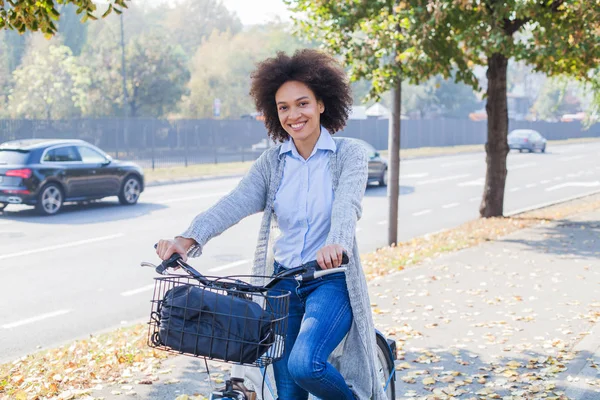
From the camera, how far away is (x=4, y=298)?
890cm

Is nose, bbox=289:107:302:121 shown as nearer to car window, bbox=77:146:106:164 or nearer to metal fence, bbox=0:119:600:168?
car window, bbox=77:146:106:164

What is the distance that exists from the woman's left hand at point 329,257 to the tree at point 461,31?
8.96m

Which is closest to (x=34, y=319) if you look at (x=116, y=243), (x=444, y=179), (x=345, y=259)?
(x=116, y=243)

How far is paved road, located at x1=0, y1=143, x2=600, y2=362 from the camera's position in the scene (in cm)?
815

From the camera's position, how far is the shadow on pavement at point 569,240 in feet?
35.8

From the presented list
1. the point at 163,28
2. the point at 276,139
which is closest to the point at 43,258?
the point at 276,139

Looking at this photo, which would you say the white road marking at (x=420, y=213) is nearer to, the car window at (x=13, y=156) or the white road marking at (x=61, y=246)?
the white road marking at (x=61, y=246)

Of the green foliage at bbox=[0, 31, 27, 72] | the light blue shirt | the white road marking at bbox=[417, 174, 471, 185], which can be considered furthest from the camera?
the green foliage at bbox=[0, 31, 27, 72]

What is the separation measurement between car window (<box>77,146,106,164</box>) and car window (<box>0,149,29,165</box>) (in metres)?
1.32

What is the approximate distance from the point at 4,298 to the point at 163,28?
4322 inches

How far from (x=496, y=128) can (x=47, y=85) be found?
126 ft

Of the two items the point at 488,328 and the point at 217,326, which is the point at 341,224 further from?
the point at 488,328

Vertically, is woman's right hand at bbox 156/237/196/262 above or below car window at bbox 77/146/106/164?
above

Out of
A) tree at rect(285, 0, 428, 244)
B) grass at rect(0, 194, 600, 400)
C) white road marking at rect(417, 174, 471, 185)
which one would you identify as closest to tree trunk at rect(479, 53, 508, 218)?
tree at rect(285, 0, 428, 244)
